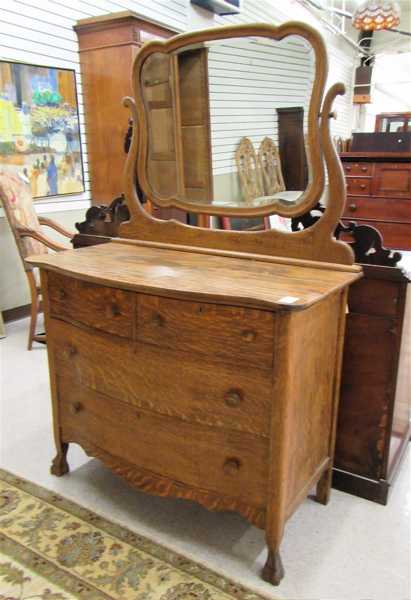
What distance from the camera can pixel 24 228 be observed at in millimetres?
3371

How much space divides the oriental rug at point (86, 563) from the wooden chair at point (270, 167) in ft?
4.40

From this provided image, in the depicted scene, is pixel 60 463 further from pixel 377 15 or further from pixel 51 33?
pixel 377 15

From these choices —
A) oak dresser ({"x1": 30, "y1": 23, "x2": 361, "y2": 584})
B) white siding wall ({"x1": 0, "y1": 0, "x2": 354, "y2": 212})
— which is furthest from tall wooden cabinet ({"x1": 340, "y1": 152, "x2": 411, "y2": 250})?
oak dresser ({"x1": 30, "y1": 23, "x2": 361, "y2": 584})

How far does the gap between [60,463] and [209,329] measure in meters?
1.05

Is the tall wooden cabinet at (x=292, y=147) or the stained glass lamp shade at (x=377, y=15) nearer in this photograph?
the tall wooden cabinet at (x=292, y=147)

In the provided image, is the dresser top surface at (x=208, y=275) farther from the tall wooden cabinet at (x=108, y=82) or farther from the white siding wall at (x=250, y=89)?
the tall wooden cabinet at (x=108, y=82)

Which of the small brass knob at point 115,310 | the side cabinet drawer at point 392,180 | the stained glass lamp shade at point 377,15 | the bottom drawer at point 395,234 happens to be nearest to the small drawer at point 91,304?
the small brass knob at point 115,310

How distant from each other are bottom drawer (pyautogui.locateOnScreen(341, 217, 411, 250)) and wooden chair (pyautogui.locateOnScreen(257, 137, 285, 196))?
1780mm

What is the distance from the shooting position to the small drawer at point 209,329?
1437mm

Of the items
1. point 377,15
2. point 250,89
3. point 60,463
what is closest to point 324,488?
point 60,463

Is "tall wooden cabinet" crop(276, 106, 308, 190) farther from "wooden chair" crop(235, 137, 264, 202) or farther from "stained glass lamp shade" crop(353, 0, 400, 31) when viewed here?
"stained glass lamp shade" crop(353, 0, 400, 31)

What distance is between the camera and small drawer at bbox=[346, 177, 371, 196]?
3789 millimetres

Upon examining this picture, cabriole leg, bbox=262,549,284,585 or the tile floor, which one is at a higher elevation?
cabriole leg, bbox=262,549,284,585

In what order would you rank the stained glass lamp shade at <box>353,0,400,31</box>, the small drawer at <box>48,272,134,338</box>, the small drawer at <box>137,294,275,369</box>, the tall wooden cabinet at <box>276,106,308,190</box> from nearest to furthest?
the small drawer at <box>137,294,275,369</box>, the small drawer at <box>48,272,134,338</box>, the tall wooden cabinet at <box>276,106,308,190</box>, the stained glass lamp shade at <box>353,0,400,31</box>
